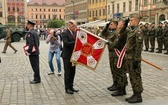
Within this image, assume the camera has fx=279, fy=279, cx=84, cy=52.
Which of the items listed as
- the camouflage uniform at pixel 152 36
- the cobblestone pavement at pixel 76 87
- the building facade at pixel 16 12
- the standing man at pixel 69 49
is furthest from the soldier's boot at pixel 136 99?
the building facade at pixel 16 12

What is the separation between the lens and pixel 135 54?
6.01 m

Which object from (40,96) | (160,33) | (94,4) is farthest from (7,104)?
(94,4)

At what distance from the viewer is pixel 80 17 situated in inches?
3529

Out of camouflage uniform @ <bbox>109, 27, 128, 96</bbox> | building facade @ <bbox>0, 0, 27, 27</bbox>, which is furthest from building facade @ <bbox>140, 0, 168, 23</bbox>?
building facade @ <bbox>0, 0, 27, 27</bbox>

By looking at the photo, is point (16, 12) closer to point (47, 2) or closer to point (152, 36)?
point (47, 2)

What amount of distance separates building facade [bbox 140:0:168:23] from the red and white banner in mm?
35486

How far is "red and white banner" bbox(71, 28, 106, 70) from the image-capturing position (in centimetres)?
668

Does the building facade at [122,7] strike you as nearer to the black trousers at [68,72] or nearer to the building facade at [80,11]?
the building facade at [80,11]

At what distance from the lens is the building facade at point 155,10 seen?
4119cm

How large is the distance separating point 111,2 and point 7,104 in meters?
58.9

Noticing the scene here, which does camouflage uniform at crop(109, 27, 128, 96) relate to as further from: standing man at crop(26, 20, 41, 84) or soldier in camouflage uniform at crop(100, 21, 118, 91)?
standing man at crop(26, 20, 41, 84)

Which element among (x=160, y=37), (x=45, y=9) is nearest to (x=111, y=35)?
(x=160, y=37)

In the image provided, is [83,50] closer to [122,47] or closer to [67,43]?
[67,43]

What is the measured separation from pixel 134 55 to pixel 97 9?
227 feet
